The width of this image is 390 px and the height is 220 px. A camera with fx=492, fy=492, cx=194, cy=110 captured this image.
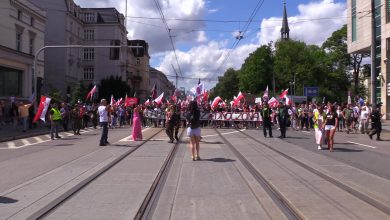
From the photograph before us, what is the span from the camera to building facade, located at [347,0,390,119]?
4625 centimetres

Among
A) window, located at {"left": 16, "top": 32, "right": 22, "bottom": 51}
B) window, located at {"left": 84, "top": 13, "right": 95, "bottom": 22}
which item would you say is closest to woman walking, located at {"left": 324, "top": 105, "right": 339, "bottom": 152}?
window, located at {"left": 16, "top": 32, "right": 22, "bottom": 51}

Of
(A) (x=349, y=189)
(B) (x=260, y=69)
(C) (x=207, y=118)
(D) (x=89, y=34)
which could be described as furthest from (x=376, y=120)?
(B) (x=260, y=69)

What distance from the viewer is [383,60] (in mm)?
46938

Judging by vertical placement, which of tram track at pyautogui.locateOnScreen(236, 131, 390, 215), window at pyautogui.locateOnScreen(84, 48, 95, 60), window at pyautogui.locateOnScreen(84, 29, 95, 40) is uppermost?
window at pyautogui.locateOnScreen(84, 29, 95, 40)

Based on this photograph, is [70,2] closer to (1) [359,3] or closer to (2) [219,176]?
(1) [359,3]

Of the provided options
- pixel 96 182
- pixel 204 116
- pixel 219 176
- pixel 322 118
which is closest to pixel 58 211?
pixel 96 182

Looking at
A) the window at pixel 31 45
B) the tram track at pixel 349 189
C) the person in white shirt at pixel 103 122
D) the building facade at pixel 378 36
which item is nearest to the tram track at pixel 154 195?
the tram track at pixel 349 189

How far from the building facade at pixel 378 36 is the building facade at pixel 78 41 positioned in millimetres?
24814

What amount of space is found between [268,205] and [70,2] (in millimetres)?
67450

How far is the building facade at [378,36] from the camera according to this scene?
4625 cm

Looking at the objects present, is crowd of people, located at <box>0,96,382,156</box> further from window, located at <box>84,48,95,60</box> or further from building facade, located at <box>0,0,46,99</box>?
window, located at <box>84,48,95,60</box>

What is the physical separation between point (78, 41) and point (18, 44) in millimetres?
31532

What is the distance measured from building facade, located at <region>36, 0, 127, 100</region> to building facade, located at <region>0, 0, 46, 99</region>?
7904 millimetres

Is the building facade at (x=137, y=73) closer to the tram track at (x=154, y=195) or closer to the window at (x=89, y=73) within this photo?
the window at (x=89, y=73)
